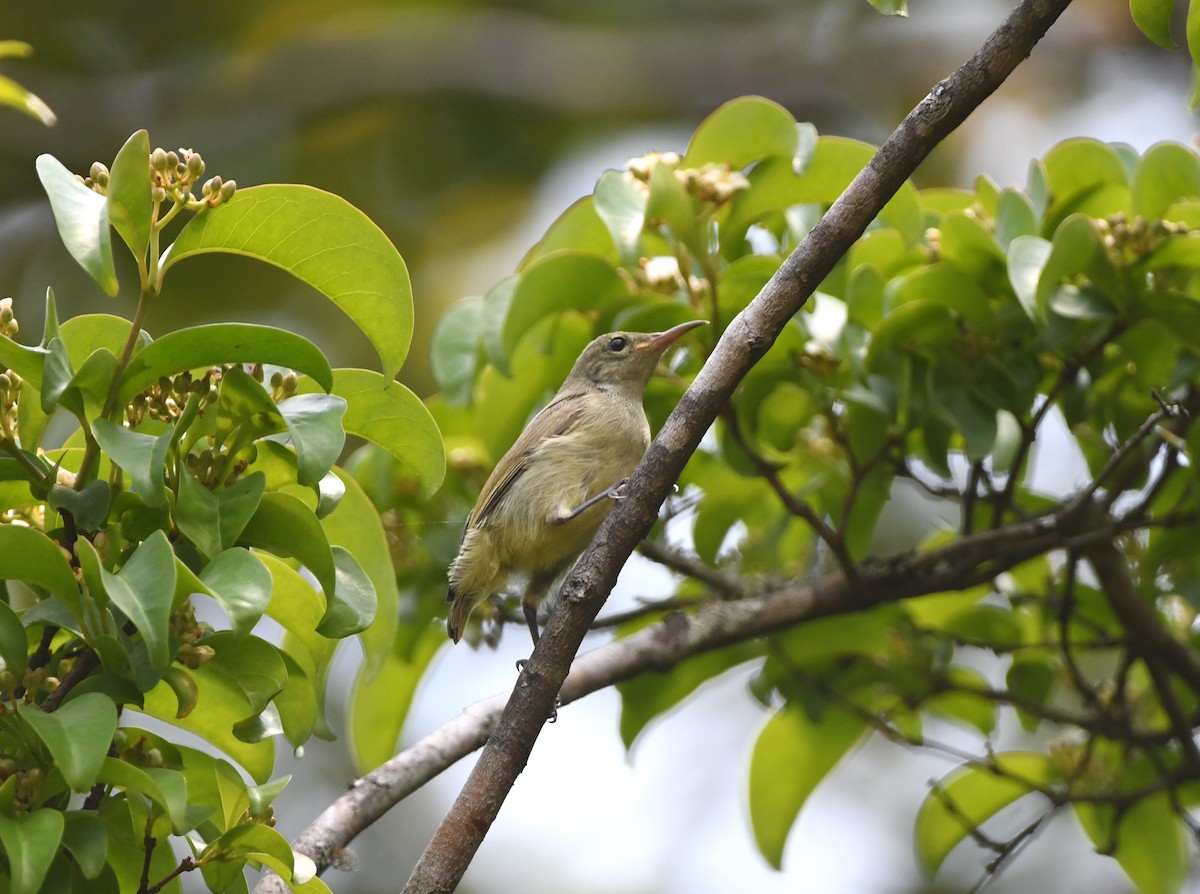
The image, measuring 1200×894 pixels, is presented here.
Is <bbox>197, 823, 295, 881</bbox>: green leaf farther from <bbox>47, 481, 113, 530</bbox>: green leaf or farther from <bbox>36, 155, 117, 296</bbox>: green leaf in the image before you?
<bbox>36, 155, 117, 296</bbox>: green leaf

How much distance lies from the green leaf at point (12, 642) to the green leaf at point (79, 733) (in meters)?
0.14

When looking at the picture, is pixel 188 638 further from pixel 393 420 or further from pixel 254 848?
pixel 393 420

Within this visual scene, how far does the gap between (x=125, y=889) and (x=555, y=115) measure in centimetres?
736

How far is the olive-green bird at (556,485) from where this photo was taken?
12.4 feet

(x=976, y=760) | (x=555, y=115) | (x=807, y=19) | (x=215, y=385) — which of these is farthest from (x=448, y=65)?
(x=215, y=385)

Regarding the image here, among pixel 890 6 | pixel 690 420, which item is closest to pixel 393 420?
pixel 690 420

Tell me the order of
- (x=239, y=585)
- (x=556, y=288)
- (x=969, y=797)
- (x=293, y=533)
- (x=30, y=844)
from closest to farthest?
(x=30, y=844) → (x=239, y=585) → (x=293, y=533) → (x=556, y=288) → (x=969, y=797)

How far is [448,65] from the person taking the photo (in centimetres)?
843

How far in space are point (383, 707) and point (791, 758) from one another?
1330 millimetres

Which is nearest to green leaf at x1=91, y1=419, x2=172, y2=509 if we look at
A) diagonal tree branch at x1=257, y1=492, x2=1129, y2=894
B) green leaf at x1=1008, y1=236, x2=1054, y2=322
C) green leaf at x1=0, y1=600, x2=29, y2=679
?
green leaf at x1=0, y1=600, x2=29, y2=679

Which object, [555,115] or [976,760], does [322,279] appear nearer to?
[976,760]

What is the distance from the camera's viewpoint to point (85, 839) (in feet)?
6.36

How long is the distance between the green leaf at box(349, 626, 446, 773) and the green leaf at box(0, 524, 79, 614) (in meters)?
2.04

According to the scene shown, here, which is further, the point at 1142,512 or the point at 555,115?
the point at 555,115
